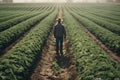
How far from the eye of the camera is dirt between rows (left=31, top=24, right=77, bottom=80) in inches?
405

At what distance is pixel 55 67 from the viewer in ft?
38.2

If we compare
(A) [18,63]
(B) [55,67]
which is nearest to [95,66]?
(B) [55,67]

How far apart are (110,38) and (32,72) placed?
9069 millimetres

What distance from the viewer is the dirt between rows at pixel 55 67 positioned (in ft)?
33.7

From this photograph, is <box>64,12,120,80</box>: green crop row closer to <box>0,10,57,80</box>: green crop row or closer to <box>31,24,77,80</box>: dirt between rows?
<box>31,24,77,80</box>: dirt between rows

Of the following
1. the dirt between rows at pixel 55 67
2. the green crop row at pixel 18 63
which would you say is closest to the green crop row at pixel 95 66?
the dirt between rows at pixel 55 67

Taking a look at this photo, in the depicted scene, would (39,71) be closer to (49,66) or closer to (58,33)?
(49,66)

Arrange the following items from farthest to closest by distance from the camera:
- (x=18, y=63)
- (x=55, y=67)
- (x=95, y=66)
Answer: (x=55, y=67) < (x=18, y=63) < (x=95, y=66)

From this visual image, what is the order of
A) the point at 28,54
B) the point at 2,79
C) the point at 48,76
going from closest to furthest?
the point at 2,79, the point at 48,76, the point at 28,54

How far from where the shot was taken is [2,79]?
26.0 ft

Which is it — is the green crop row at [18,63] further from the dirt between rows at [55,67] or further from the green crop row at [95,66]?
the green crop row at [95,66]

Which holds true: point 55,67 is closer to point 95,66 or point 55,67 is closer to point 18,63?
point 18,63

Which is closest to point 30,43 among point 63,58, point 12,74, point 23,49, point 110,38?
point 23,49

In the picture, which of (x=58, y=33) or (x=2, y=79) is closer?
(x=2, y=79)
